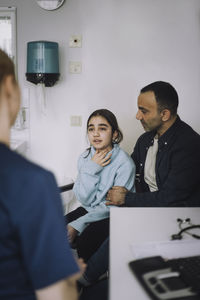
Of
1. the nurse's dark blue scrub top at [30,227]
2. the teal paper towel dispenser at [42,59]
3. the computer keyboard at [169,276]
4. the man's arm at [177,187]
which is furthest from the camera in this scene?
the teal paper towel dispenser at [42,59]

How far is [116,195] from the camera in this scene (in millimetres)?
1801

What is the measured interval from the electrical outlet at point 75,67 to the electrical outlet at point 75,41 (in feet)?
0.47

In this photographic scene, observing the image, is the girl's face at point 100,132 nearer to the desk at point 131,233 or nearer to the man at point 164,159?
the man at point 164,159

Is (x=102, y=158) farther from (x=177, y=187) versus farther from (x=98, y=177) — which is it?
(x=177, y=187)

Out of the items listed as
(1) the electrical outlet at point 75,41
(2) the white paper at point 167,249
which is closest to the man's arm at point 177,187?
(2) the white paper at point 167,249

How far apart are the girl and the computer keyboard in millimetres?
873

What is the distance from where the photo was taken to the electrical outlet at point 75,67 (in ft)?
8.94

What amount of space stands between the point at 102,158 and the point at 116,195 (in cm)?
26

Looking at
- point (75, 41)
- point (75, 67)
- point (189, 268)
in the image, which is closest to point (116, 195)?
point (189, 268)

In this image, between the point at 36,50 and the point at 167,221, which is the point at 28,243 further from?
the point at 36,50

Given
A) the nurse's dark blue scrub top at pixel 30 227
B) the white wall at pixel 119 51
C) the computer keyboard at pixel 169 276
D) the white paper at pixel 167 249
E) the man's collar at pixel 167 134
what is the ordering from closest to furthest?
the nurse's dark blue scrub top at pixel 30 227, the computer keyboard at pixel 169 276, the white paper at pixel 167 249, the man's collar at pixel 167 134, the white wall at pixel 119 51

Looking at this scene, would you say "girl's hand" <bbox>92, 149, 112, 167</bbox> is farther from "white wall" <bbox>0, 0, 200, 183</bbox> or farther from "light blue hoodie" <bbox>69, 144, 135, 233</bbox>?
"white wall" <bbox>0, 0, 200, 183</bbox>

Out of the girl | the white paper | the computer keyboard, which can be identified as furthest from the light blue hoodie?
the computer keyboard

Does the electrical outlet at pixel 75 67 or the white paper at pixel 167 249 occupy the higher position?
the electrical outlet at pixel 75 67
